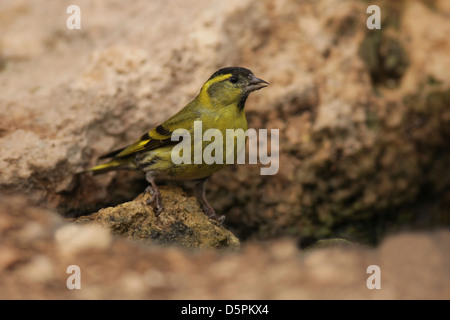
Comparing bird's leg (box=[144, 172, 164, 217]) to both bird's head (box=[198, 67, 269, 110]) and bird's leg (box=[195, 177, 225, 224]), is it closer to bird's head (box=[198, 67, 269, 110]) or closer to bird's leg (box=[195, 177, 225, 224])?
bird's leg (box=[195, 177, 225, 224])

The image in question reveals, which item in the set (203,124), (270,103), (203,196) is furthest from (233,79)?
(203,196)

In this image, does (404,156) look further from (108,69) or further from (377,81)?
(108,69)

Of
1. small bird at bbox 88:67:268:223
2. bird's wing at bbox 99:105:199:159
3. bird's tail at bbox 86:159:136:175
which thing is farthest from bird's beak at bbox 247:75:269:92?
bird's tail at bbox 86:159:136:175

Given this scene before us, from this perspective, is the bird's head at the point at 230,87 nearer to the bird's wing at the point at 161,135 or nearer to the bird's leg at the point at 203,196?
the bird's wing at the point at 161,135

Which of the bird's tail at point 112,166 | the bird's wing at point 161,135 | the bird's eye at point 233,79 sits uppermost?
the bird's eye at point 233,79

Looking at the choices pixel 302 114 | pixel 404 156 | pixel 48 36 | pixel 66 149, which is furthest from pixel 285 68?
pixel 48 36

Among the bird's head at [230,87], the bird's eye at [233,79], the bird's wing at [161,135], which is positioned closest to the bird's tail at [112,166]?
the bird's wing at [161,135]
